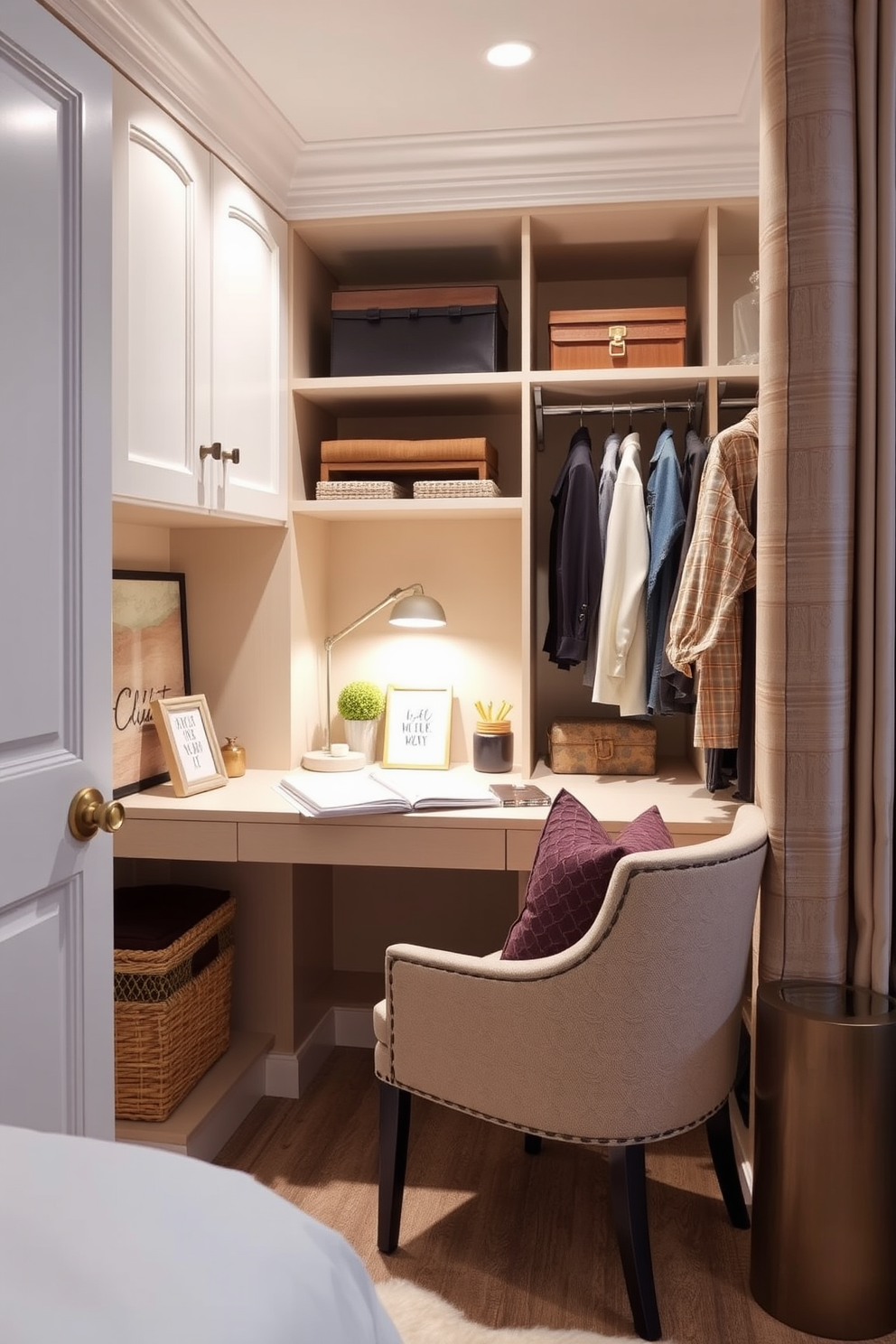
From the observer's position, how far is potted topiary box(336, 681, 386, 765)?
321 centimetres

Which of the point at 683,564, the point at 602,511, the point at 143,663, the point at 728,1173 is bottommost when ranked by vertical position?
the point at 728,1173

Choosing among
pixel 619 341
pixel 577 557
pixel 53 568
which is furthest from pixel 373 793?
pixel 619 341

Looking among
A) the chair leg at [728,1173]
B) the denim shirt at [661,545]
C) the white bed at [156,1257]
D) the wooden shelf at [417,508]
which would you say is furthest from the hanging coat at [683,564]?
the white bed at [156,1257]

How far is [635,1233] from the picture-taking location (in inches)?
76.3

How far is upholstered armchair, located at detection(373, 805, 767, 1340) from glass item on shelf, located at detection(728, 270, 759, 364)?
136 cm

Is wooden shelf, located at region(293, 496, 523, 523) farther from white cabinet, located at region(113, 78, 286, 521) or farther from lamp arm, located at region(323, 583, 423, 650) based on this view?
lamp arm, located at region(323, 583, 423, 650)

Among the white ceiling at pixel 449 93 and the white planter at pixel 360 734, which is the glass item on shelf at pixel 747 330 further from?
the white planter at pixel 360 734

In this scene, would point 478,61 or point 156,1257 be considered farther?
point 478,61

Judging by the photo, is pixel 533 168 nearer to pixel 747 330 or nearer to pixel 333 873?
pixel 747 330

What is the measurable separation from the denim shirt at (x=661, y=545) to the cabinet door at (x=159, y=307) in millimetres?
1134

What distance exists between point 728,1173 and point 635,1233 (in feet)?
1.36

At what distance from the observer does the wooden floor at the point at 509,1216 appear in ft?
6.61

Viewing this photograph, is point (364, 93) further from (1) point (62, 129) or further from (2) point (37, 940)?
(2) point (37, 940)

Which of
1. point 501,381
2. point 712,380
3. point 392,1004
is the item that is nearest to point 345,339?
point 501,381
